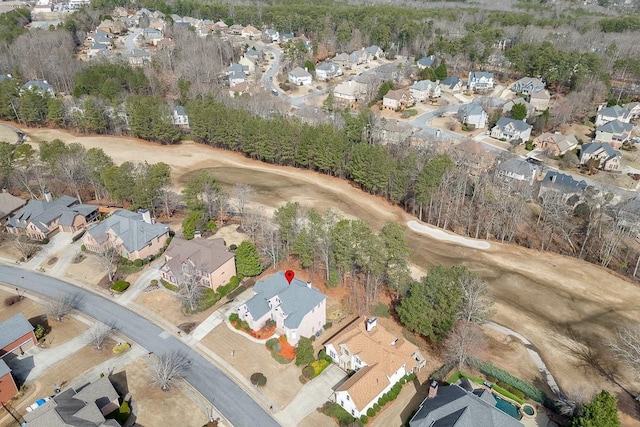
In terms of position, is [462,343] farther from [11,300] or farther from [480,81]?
[480,81]

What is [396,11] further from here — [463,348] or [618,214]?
[463,348]

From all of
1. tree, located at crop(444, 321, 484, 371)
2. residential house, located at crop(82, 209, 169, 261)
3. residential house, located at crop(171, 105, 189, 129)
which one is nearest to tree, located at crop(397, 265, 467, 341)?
tree, located at crop(444, 321, 484, 371)

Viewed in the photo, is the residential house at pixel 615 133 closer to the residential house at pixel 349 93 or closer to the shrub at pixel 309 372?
the residential house at pixel 349 93

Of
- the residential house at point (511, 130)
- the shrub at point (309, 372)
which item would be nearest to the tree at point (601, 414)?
the shrub at point (309, 372)

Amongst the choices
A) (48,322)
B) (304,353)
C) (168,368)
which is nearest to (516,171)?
(304,353)

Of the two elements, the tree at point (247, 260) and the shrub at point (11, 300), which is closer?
the shrub at point (11, 300)
